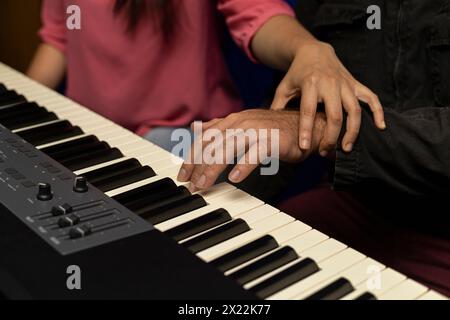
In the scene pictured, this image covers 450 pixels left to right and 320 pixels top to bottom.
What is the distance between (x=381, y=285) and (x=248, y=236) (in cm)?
18

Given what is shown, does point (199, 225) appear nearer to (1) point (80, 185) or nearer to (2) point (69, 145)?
(1) point (80, 185)

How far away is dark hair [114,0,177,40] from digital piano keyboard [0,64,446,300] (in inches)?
17.0

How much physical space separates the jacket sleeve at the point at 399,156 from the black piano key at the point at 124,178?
29cm

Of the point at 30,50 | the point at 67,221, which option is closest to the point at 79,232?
the point at 67,221

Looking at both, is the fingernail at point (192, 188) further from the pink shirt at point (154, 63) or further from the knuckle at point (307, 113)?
the pink shirt at point (154, 63)

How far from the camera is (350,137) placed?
0.94 meters

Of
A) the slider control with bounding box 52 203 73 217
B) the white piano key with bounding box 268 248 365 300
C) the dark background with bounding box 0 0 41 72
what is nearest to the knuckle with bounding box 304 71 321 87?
the white piano key with bounding box 268 248 365 300

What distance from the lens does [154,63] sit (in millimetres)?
1415

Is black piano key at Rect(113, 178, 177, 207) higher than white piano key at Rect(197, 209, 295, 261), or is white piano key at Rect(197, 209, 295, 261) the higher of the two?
black piano key at Rect(113, 178, 177, 207)

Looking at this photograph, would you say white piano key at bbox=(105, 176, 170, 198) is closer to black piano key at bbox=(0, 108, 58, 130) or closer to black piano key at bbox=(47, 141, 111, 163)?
black piano key at bbox=(47, 141, 111, 163)

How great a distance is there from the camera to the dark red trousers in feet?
3.70
